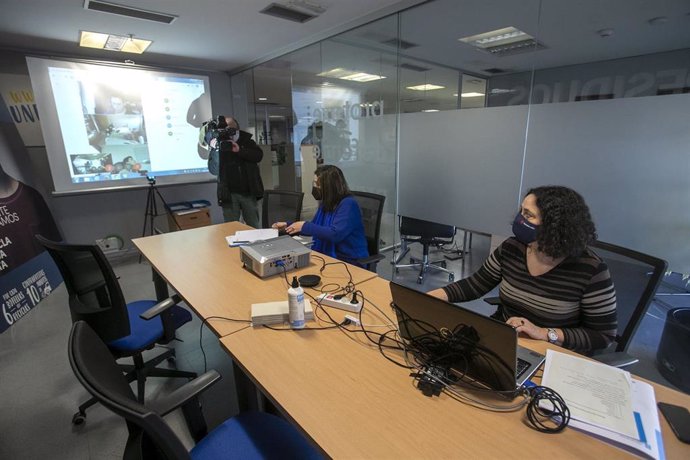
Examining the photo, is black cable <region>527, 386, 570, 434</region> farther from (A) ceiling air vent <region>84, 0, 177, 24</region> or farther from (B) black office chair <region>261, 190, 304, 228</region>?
(A) ceiling air vent <region>84, 0, 177, 24</region>

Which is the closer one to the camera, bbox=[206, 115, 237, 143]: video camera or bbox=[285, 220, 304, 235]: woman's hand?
bbox=[285, 220, 304, 235]: woman's hand

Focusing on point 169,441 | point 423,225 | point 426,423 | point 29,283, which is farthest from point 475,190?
point 29,283

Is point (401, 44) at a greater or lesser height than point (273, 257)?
greater

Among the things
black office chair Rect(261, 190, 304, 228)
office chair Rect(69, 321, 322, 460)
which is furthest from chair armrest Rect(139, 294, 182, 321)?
black office chair Rect(261, 190, 304, 228)

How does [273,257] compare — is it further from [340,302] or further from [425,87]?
[425,87]

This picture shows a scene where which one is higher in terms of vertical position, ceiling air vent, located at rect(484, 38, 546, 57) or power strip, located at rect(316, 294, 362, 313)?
ceiling air vent, located at rect(484, 38, 546, 57)

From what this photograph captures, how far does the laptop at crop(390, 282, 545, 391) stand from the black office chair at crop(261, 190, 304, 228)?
1945 mm

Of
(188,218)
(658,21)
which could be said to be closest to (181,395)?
(658,21)

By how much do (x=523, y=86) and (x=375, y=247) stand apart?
1505 millimetres

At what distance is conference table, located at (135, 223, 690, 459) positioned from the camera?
0.81 meters

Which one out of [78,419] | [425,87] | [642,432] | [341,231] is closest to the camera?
[642,432]

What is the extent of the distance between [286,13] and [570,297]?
122 inches

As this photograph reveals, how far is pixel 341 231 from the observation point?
2262 millimetres

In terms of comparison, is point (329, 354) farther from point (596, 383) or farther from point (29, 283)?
point (29, 283)
